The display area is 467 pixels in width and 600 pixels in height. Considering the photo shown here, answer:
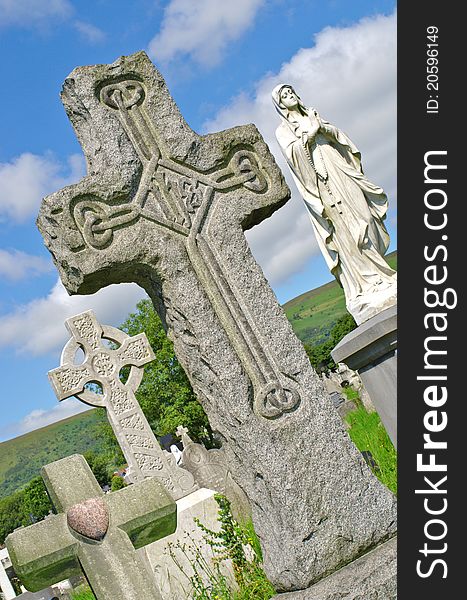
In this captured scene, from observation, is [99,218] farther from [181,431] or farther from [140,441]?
[181,431]

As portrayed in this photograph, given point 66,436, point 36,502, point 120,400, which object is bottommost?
point 120,400

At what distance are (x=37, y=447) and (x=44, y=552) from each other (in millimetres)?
177085

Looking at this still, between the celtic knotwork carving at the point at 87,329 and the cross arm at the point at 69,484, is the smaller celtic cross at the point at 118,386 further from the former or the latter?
the cross arm at the point at 69,484

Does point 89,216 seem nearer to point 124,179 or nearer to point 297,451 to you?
point 124,179

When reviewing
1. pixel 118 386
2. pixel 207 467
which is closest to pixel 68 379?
pixel 118 386

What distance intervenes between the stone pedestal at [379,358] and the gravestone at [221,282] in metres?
1.40

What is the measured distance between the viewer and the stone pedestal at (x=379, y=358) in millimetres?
5164

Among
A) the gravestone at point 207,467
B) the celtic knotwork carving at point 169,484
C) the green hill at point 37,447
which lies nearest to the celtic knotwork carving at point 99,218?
the celtic knotwork carving at point 169,484

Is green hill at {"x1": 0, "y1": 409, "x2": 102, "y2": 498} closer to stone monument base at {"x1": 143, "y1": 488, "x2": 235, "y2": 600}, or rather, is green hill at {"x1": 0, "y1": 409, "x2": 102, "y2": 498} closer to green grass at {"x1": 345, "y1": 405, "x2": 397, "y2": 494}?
green grass at {"x1": 345, "y1": 405, "x2": 397, "y2": 494}

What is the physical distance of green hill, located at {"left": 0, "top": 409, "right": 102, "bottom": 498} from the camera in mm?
152625

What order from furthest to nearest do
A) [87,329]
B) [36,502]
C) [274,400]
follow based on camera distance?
1. [36,502]
2. [87,329]
3. [274,400]

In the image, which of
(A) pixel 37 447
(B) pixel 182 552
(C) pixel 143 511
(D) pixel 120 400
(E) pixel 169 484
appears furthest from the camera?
(A) pixel 37 447

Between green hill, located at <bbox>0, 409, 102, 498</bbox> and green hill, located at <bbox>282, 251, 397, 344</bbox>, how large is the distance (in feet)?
175

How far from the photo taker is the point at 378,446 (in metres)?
7.40
